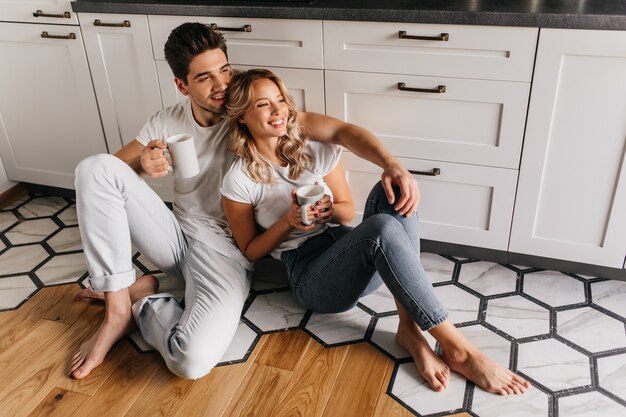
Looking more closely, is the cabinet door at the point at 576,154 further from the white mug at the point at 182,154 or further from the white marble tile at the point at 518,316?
the white mug at the point at 182,154

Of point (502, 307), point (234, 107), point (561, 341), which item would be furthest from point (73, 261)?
point (561, 341)

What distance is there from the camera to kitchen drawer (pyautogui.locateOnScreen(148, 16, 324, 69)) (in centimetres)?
195

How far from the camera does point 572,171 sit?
6.14 ft

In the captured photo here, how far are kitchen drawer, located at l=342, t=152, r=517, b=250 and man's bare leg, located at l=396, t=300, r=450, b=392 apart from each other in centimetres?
50

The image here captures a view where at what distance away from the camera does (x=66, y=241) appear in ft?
7.99

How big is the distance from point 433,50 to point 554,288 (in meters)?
0.88

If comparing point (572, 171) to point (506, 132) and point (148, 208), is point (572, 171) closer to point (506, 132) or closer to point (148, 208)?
point (506, 132)

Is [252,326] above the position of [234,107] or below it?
below

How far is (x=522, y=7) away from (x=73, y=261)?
1788 mm

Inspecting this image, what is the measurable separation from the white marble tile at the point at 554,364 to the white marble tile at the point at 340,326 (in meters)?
0.46

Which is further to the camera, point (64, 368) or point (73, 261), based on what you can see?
point (73, 261)

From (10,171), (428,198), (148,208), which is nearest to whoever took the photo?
(148,208)

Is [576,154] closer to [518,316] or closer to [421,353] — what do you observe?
[518,316]

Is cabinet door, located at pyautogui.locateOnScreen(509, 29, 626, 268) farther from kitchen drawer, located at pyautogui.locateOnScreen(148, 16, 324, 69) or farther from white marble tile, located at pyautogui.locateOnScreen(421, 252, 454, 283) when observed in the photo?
kitchen drawer, located at pyautogui.locateOnScreen(148, 16, 324, 69)
